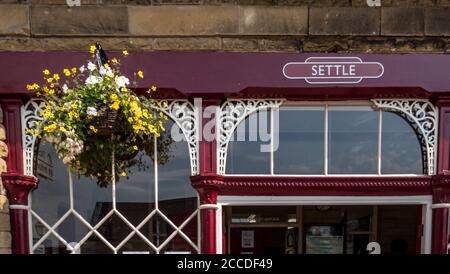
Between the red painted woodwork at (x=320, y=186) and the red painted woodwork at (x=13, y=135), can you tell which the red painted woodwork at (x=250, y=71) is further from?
the red painted woodwork at (x=320, y=186)

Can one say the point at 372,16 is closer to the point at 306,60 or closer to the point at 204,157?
the point at 306,60

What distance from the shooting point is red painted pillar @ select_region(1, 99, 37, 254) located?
133 inches

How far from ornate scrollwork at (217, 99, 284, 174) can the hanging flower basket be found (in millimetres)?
600

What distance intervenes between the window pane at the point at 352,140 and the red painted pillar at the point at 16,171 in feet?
10.1

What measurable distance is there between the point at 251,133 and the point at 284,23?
1.15 m

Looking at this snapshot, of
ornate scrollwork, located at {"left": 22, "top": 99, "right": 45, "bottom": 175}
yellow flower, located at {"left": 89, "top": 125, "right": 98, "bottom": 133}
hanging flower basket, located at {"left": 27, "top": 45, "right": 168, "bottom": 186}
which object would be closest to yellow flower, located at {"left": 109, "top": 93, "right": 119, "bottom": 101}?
hanging flower basket, located at {"left": 27, "top": 45, "right": 168, "bottom": 186}

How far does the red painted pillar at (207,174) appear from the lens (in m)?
3.46

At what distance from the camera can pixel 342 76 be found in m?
3.39

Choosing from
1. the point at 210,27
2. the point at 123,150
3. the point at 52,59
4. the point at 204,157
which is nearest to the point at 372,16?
the point at 210,27

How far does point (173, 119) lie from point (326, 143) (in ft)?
5.26

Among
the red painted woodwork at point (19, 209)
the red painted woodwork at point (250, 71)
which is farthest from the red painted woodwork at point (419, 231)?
the red painted woodwork at point (19, 209)

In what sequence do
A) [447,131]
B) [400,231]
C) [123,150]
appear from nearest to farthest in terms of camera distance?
[123,150] < [447,131] < [400,231]

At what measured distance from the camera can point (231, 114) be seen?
11.5 feet

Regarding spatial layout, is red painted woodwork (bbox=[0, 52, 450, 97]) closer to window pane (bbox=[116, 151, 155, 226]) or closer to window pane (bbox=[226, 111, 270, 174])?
window pane (bbox=[226, 111, 270, 174])
